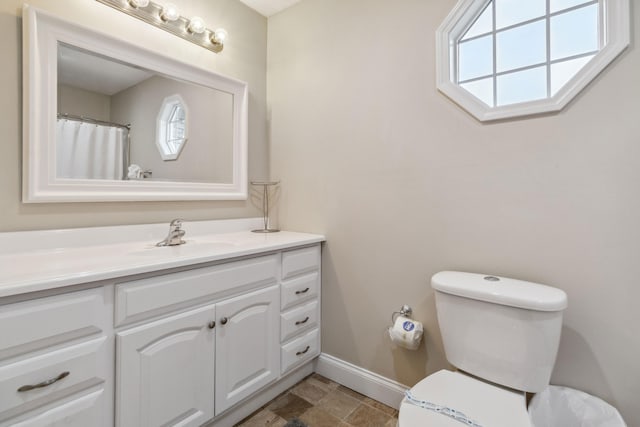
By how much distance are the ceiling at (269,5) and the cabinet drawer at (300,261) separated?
1.62 metres

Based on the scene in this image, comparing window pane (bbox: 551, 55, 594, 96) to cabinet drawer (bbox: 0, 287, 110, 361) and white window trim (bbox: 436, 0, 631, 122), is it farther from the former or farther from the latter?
cabinet drawer (bbox: 0, 287, 110, 361)

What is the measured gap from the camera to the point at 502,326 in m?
1.11

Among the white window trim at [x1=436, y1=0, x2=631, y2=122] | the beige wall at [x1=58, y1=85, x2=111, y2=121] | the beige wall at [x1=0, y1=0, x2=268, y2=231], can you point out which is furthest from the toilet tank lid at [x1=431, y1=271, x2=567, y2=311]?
the beige wall at [x1=58, y1=85, x2=111, y2=121]

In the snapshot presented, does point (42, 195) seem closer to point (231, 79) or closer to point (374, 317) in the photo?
point (231, 79)

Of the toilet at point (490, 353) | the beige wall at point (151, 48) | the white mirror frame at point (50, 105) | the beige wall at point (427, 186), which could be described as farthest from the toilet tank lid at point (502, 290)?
the white mirror frame at point (50, 105)

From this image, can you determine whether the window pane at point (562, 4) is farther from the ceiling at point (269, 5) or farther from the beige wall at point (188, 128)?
the beige wall at point (188, 128)

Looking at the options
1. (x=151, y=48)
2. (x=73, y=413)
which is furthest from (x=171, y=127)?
(x=73, y=413)

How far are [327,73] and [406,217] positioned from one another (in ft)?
3.30

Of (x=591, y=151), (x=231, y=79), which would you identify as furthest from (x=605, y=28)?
(x=231, y=79)

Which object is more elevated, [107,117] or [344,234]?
[107,117]

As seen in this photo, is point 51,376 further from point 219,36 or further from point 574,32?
point 574,32

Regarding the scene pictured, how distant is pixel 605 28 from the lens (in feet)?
3.67

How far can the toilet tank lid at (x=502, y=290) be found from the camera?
1.03 metres

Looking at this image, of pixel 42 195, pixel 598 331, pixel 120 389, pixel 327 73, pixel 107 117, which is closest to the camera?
pixel 120 389
